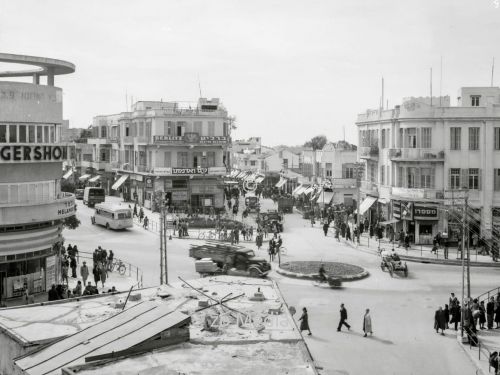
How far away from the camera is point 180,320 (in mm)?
14086

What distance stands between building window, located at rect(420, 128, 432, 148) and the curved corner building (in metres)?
29.5

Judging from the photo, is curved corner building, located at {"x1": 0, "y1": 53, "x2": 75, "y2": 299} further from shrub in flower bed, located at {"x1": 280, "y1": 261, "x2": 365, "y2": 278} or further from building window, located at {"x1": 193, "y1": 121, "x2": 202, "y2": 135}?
building window, located at {"x1": 193, "y1": 121, "x2": 202, "y2": 135}

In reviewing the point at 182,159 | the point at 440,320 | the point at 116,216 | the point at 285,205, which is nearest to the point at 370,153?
the point at 285,205

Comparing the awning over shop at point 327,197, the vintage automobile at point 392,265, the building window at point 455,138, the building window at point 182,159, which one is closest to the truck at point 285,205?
the awning over shop at point 327,197

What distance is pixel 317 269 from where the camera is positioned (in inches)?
1505

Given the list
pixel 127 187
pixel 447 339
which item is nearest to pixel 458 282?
pixel 447 339

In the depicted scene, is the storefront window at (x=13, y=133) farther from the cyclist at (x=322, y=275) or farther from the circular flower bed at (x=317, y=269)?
the cyclist at (x=322, y=275)

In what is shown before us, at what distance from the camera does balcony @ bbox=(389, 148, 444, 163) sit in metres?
49.8

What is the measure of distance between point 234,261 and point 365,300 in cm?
861

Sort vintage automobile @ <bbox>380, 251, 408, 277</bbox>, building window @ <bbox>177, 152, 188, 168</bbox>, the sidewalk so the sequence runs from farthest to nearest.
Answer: building window @ <bbox>177, 152, 188, 168</bbox> → the sidewalk → vintage automobile @ <bbox>380, 251, 408, 277</bbox>

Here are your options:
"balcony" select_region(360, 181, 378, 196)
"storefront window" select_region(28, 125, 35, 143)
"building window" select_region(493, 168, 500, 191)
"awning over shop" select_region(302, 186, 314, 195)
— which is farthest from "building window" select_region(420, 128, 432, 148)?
"storefront window" select_region(28, 125, 35, 143)

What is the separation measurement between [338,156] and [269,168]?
43044 mm

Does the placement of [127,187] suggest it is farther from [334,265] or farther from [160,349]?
[160,349]

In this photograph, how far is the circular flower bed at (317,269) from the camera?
36469mm
